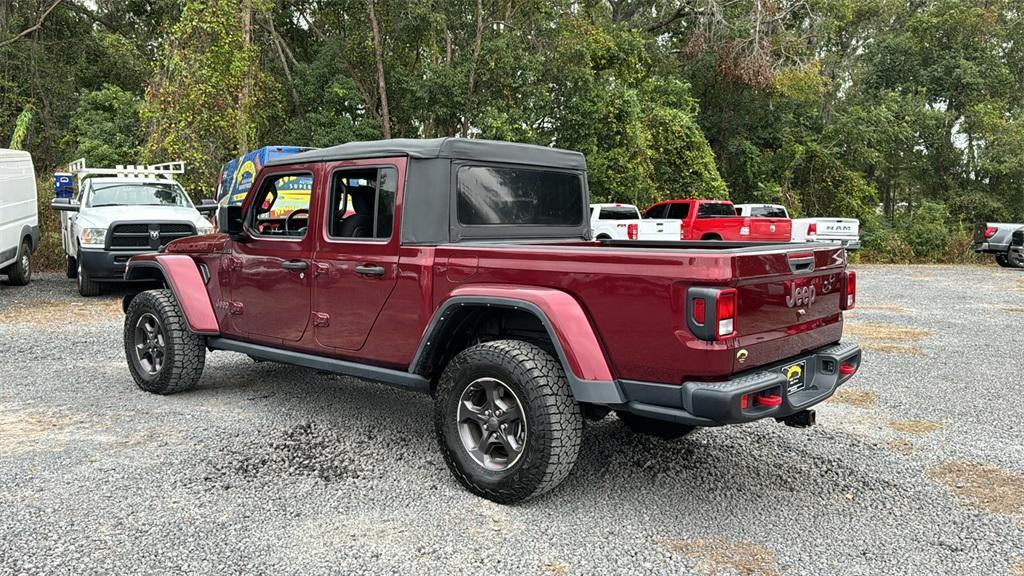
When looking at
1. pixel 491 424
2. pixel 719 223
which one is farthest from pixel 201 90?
pixel 491 424

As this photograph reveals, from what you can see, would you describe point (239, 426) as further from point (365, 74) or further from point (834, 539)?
point (365, 74)

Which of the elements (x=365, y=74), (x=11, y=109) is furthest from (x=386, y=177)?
(x=11, y=109)

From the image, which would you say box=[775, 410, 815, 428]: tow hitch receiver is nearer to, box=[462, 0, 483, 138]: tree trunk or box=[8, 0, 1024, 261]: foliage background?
box=[8, 0, 1024, 261]: foliage background

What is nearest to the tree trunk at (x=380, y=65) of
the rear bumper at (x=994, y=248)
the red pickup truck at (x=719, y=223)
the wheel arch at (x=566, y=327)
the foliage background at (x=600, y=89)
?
the foliage background at (x=600, y=89)

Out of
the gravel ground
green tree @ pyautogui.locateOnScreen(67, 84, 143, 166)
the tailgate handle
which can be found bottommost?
the gravel ground

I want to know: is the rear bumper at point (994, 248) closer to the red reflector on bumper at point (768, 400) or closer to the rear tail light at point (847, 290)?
the rear tail light at point (847, 290)

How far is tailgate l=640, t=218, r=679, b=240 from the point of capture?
17.5m

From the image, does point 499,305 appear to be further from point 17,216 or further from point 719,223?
point 719,223

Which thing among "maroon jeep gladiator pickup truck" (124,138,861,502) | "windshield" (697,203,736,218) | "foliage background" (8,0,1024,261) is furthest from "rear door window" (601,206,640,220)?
"maroon jeep gladiator pickup truck" (124,138,861,502)

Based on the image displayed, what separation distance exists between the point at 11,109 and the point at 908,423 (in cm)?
2668

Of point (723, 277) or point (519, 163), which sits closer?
point (723, 277)

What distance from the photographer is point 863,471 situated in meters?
4.41

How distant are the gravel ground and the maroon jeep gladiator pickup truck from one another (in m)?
0.34

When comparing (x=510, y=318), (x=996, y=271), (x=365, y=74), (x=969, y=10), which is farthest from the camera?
(x=969, y=10)
